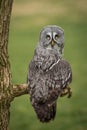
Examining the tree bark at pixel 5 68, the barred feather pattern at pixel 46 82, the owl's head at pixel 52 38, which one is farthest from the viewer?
the owl's head at pixel 52 38

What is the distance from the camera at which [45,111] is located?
426 centimetres

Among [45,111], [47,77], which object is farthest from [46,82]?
[45,111]

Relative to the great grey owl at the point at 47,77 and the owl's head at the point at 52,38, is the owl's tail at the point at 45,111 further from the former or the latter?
the owl's head at the point at 52,38

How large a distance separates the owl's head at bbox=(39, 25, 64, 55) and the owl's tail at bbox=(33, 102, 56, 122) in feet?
1.38

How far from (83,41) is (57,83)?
6271mm

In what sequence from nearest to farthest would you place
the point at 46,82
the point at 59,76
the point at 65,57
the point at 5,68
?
the point at 5,68
the point at 46,82
the point at 59,76
the point at 65,57

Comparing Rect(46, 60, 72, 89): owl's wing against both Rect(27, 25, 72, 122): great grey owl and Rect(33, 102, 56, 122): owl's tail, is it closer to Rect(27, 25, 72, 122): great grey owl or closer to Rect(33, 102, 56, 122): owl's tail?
Rect(27, 25, 72, 122): great grey owl

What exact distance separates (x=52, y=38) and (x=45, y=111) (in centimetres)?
50

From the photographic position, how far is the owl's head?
4.42m

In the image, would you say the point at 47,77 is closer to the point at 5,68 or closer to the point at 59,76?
the point at 59,76

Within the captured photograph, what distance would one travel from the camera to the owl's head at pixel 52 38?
174 inches

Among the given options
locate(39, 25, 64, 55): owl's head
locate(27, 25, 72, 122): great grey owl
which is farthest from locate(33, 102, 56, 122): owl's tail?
locate(39, 25, 64, 55): owl's head

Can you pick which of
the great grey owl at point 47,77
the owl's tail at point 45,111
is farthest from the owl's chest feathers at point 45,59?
the owl's tail at point 45,111

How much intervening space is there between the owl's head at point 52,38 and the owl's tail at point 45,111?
0.42 meters
